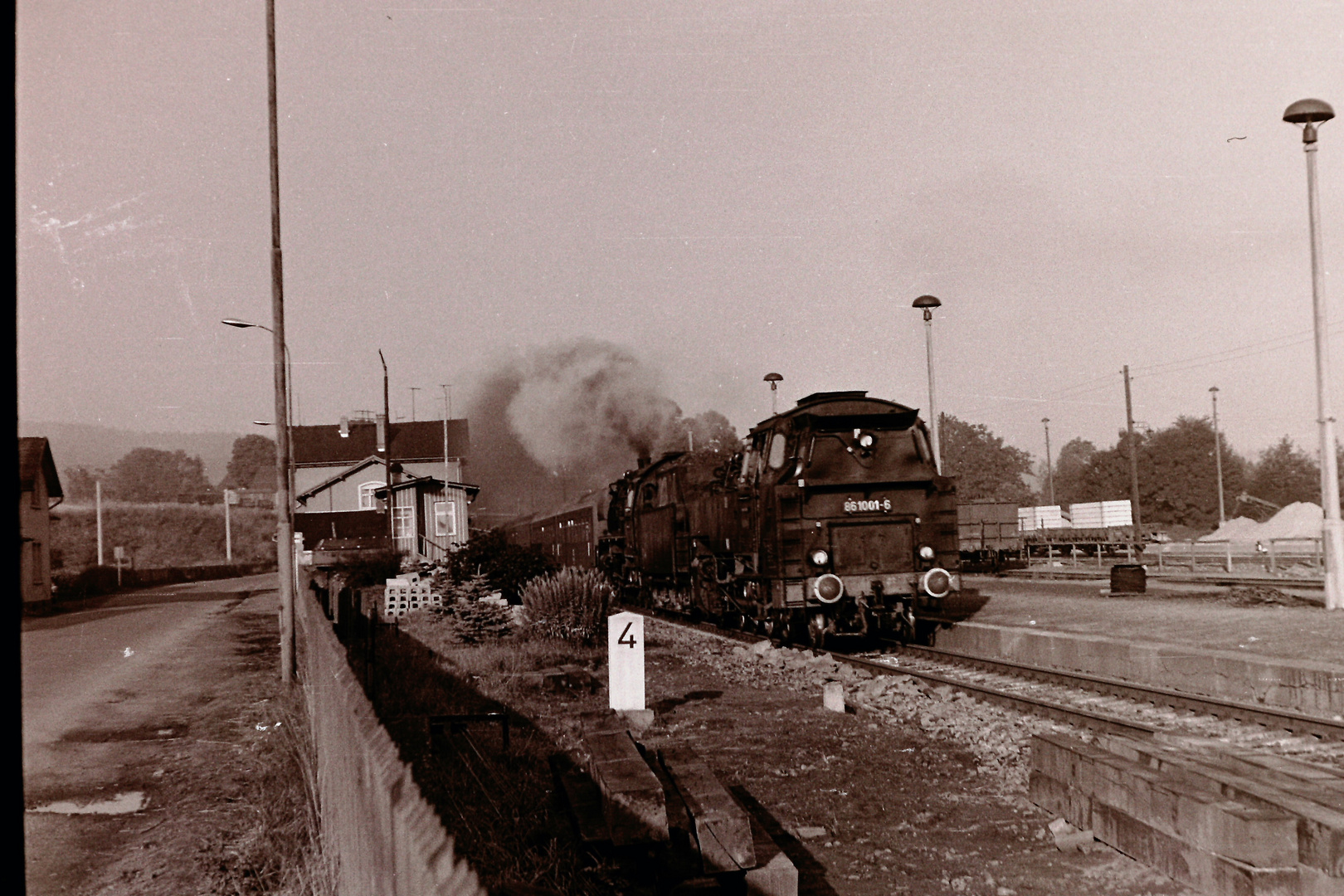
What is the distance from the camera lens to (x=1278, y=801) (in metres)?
5.10

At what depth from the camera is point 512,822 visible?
620 centimetres

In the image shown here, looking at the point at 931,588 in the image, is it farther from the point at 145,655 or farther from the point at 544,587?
the point at 145,655

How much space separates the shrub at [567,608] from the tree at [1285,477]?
69.4 metres

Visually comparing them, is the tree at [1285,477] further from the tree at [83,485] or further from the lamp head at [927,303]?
the tree at [83,485]

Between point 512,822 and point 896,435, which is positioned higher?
point 896,435

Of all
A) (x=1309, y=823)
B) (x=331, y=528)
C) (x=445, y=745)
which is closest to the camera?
(x=1309, y=823)

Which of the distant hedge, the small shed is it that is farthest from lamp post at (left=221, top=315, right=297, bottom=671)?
the distant hedge

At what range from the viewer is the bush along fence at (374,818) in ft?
6.72

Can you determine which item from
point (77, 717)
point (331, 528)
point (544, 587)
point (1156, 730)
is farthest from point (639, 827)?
point (331, 528)

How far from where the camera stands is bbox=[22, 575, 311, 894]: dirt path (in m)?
7.01

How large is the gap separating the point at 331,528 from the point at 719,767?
52.5 meters

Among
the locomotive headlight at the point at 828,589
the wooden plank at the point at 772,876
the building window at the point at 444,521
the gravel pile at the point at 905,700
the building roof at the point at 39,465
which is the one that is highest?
the building roof at the point at 39,465

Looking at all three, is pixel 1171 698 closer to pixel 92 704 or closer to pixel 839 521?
pixel 839 521

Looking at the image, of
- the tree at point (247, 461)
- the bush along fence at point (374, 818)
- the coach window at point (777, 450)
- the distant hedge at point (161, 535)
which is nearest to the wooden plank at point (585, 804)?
the bush along fence at point (374, 818)
